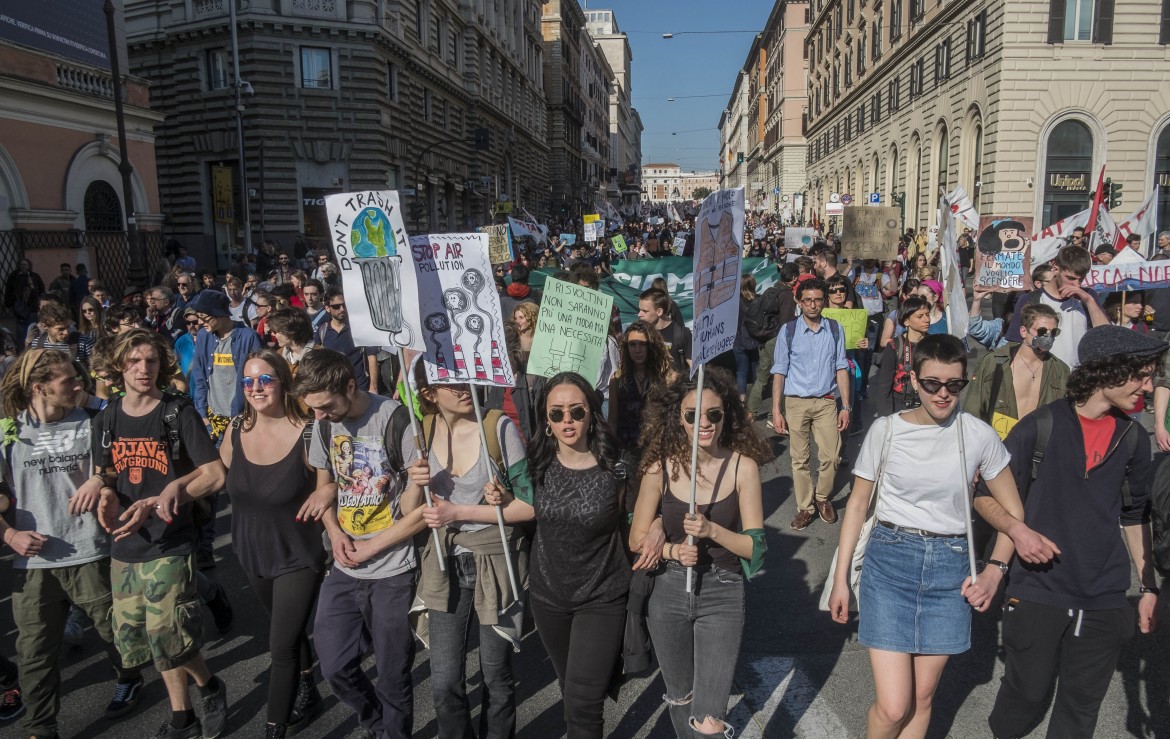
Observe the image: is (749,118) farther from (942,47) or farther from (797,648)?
(797,648)

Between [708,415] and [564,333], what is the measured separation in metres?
1.24

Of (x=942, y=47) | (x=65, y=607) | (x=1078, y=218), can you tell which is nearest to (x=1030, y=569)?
(x=65, y=607)

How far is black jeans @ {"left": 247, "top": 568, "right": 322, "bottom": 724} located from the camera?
11.9ft

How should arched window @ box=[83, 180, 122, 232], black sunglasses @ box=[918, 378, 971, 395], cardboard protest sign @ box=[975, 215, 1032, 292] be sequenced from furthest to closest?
arched window @ box=[83, 180, 122, 232], cardboard protest sign @ box=[975, 215, 1032, 292], black sunglasses @ box=[918, 378, 971, 395]

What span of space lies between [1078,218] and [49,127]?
20.1m

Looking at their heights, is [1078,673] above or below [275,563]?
below

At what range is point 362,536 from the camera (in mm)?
3584

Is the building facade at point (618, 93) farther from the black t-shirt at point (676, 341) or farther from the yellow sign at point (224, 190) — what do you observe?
the black t-shirt at point (676, 341)

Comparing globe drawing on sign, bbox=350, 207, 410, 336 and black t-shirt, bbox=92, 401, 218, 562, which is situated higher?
globe drawing on sign, bbox=350, 207, 410, 336

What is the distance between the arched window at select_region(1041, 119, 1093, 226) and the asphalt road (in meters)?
28.4

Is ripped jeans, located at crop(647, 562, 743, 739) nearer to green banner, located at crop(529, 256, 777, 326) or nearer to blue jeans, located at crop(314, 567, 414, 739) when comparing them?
blue jeans, located at crop(314, 567, 414, 739)

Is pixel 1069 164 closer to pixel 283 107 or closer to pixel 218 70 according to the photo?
pixel 283 107

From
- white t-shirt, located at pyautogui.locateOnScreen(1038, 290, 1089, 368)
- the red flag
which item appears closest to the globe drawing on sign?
white t-shirt, located at pyautogui.locateOnScreen(1038, 290, 1089, 368)

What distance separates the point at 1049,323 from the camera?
460 centimetres
